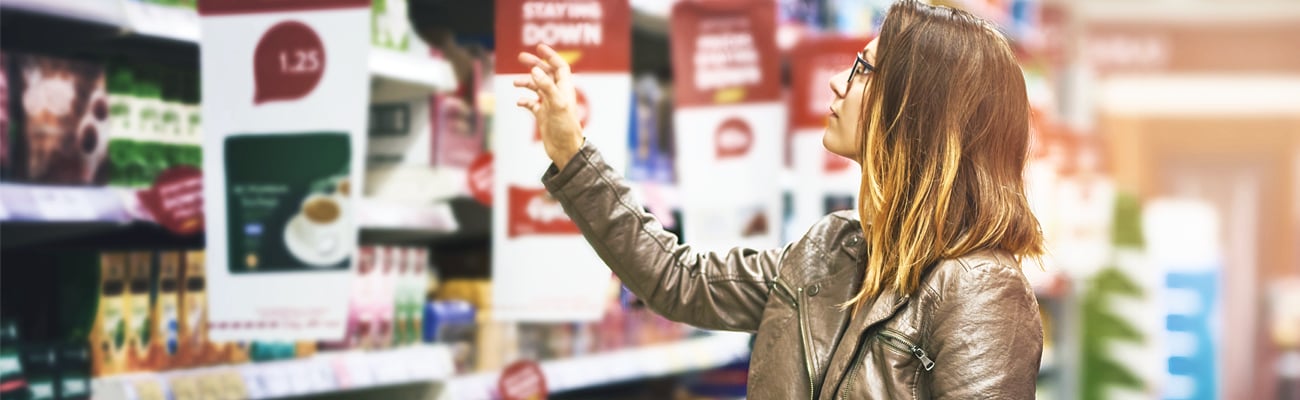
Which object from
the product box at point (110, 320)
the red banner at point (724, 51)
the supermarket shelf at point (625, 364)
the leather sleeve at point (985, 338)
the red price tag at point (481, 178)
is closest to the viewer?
the leather sleeve at point (985, 338)

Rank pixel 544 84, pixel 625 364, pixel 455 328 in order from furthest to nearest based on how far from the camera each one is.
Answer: pixel 625 364
pixel 455 328
pixel 544 84

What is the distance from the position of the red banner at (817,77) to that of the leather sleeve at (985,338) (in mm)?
2139

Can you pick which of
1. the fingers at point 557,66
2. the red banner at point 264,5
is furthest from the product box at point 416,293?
the fingers at point 557,66

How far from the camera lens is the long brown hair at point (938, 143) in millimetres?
1743

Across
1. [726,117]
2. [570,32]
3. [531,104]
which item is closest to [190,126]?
[570,32]

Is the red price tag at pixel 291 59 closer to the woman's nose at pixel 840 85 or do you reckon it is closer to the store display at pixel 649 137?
the woman's nose at pixel 840 85

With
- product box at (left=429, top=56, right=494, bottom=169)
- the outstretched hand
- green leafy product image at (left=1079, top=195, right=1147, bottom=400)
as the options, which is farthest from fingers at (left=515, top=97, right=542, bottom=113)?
green leafy product image at (left=1079, top=195, right=1147, bottom=400)

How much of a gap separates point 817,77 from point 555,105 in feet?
7.10

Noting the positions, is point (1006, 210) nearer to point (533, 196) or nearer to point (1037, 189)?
point (533, 196)

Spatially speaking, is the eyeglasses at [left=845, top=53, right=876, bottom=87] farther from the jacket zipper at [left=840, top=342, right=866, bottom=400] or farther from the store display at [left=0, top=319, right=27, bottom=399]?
the store display at [left=0, top=319, right=27, bottom=399]

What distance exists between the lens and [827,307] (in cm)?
181

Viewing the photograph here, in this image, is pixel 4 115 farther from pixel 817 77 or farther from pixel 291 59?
pixel 817 77

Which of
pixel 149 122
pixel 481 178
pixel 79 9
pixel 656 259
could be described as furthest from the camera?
pixel 481 178

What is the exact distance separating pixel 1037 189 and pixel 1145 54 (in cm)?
757
